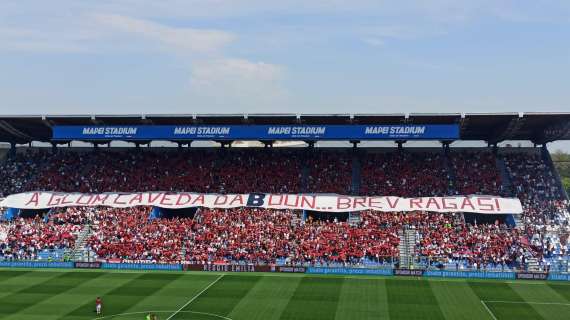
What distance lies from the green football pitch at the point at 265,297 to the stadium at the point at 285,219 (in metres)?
0.19

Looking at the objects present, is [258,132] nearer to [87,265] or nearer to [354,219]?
[354,219]

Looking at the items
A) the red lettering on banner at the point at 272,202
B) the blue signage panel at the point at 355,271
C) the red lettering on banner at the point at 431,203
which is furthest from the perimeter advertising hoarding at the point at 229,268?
the red lettering on banner at the point at 431,203

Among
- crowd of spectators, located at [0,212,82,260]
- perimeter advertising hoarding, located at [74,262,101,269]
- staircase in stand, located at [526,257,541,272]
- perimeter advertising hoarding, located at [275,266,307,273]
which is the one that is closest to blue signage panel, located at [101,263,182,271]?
perimeter advertising hoarding, located at [74,262,101,269]

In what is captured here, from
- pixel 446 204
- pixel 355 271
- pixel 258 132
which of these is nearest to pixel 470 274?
pixel 355 271

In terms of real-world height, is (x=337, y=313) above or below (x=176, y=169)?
below

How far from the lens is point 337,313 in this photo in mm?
35344

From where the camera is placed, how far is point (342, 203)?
187ft

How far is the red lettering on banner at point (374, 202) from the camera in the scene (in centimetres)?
5606

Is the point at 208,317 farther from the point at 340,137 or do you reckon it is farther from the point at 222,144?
the point at 222,144

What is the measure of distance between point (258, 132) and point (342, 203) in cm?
1080

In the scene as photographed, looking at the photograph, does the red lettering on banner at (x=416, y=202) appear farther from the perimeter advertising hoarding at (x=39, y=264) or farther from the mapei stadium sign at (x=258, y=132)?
the perimeter advertising hoarding at (x=39, y=264)

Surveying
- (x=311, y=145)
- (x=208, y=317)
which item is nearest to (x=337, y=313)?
(x=208, y=317)

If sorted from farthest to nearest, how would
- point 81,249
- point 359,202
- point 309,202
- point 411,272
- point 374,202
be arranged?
point 309,202
point 359,202
point 374,202
point 81,249
point 411,272

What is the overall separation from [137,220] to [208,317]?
2340 cm
